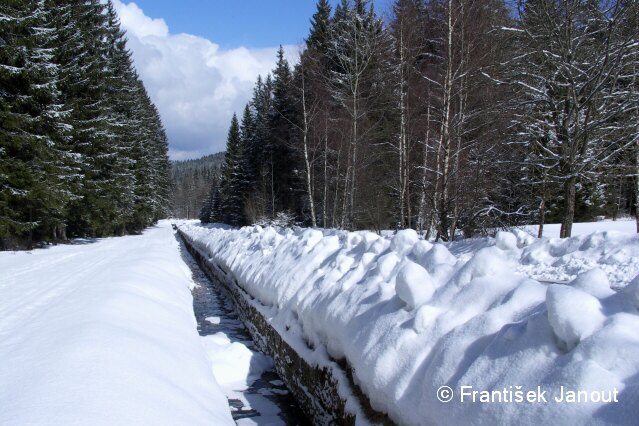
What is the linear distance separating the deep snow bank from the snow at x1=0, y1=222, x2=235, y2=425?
4.60 feet

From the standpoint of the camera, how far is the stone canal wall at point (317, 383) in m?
3.72

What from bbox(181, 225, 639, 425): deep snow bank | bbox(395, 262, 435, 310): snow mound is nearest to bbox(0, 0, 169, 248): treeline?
bbox(181, 225, 639, 425): deep snow bank

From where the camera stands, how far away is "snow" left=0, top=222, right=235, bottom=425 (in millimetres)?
3119

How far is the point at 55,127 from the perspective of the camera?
704 inches

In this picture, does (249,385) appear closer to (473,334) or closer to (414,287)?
(414,287)

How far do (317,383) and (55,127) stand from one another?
17732mm

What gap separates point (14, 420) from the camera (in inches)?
113

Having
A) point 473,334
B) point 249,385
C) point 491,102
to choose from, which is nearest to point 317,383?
point 249,385

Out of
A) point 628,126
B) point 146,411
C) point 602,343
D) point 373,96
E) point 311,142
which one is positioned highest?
point 373,96

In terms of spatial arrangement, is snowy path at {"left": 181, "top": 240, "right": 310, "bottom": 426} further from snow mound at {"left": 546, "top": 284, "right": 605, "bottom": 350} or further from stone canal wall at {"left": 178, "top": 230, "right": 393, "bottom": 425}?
snow mound at {"left": 546, "top": 284, "right": 605, "bottom": 350}

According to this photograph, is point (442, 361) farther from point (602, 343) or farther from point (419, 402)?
point (602, 343)

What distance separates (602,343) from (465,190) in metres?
9.35

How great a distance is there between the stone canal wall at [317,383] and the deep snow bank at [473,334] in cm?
15

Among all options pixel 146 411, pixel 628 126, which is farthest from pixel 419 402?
pixel 628 126
